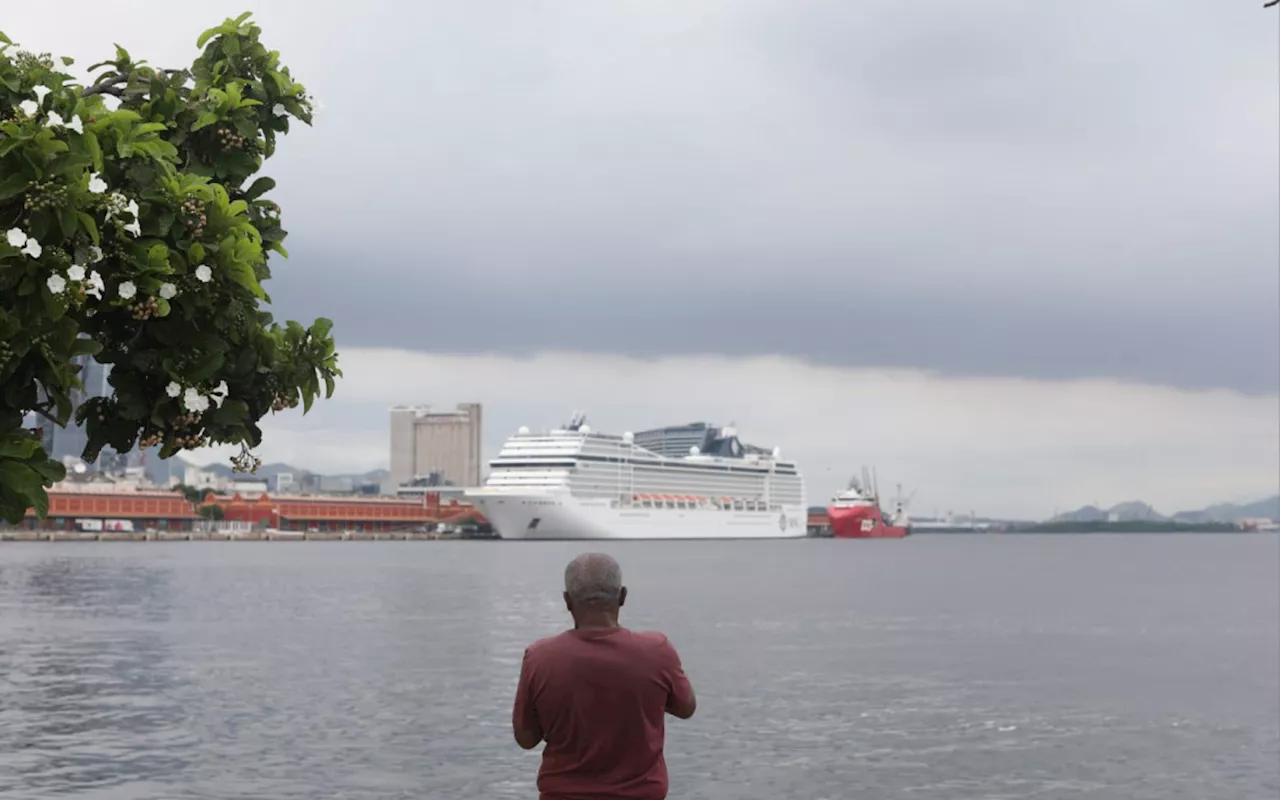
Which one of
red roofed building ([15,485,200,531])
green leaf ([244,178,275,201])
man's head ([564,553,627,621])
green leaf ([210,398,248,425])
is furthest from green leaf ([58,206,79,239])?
red roofed building ([15,485,200,531])

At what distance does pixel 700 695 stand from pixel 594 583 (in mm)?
25457

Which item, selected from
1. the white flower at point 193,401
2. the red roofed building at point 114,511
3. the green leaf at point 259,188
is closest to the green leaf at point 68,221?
the white flower at point 193,401

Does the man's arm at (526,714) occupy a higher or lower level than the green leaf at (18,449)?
lower

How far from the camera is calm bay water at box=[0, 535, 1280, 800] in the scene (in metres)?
21.9

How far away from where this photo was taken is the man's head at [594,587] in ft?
22.1

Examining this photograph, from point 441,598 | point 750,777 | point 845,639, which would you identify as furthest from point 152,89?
point 441,598

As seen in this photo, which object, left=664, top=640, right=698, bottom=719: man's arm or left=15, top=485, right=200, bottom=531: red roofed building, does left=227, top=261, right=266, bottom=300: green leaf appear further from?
left=15, top=485, right=200, bottom=531: red roofed building

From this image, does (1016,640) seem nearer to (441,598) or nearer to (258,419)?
(441,598)

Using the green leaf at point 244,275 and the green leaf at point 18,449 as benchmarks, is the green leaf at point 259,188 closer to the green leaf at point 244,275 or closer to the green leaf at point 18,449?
the green leaf at point 244,275

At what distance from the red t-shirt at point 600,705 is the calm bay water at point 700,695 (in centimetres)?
1413

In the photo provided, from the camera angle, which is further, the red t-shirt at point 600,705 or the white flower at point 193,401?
the white flower at point 193,401

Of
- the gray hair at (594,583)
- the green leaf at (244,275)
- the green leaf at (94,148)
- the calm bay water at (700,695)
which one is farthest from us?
the calm bay water at (700,695)

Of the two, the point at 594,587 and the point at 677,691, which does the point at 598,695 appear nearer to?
the point at 677,691

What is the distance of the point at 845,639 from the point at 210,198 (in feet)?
136
